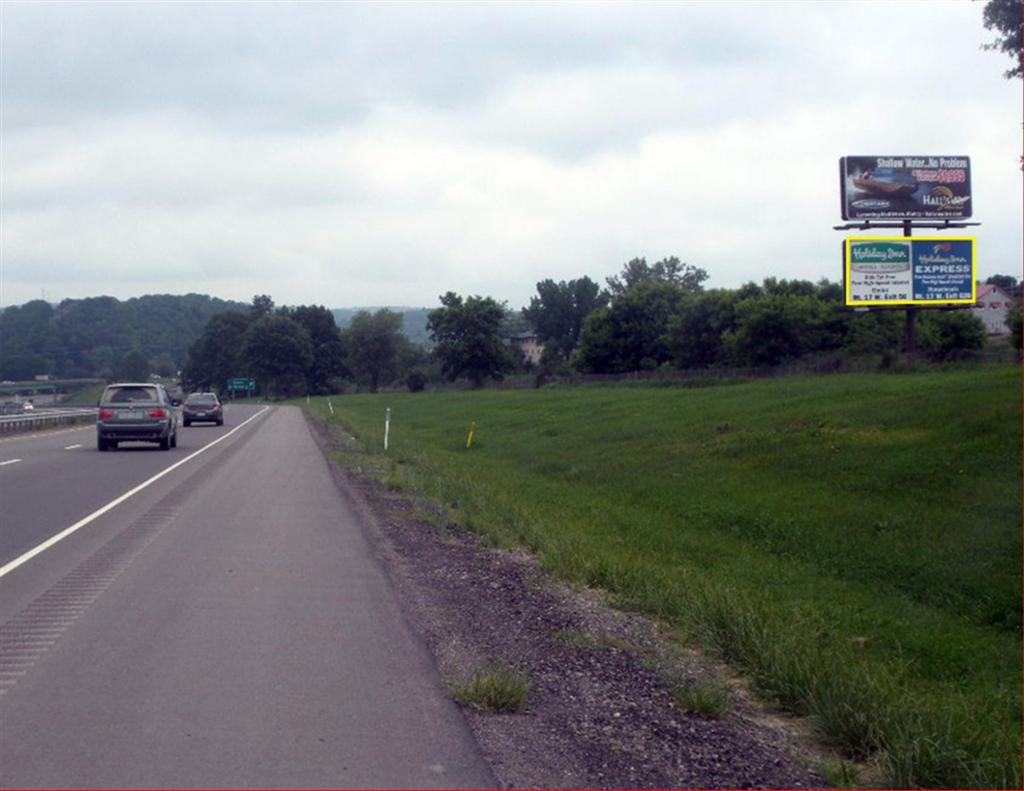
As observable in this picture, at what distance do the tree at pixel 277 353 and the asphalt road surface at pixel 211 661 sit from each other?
4792 inches

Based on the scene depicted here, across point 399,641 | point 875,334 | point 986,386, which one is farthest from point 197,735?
point 875,334

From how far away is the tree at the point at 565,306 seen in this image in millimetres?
135250

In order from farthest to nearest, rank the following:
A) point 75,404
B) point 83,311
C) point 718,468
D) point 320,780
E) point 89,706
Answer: point 83,311 → point 75,404 → point 718,468 → point 89,706 → point 320,780

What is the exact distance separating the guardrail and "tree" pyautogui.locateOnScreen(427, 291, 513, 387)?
52955 mm

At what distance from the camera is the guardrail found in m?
44.5

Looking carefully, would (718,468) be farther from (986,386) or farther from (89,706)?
(89,706)

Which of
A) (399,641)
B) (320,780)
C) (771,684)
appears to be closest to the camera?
(320,780)

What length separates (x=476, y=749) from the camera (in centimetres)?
646

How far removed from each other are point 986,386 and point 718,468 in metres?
7.82

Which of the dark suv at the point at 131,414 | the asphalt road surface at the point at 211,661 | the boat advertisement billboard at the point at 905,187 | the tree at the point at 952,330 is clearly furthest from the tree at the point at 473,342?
the asphalt road surface at the point at 211,661

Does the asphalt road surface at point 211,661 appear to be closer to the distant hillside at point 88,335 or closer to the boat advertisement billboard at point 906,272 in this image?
the boat advertisement billboard at point 906,272

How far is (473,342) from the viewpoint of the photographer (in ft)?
360

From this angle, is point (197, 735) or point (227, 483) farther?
point (227, 483)

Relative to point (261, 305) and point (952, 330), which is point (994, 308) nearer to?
point (952, 330)
